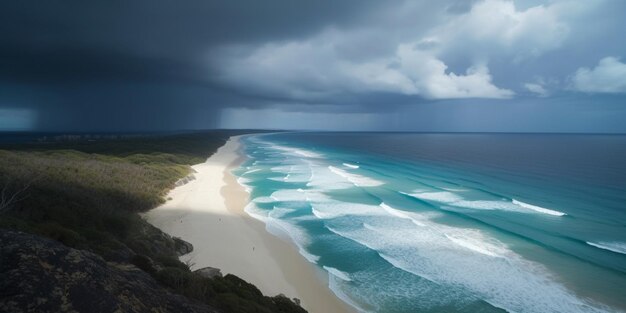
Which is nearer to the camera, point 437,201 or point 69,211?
point 69,211

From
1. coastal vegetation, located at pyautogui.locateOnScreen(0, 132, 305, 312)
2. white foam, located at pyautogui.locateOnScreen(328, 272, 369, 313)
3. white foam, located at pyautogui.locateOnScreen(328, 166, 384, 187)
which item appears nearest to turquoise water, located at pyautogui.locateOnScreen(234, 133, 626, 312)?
white foam, located at pyautogui.locateOnScreen(328, 272, 369, 313)

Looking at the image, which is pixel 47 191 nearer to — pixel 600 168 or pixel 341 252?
pixel 341 252

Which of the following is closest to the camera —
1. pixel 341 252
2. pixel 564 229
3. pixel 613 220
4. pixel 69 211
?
pixel 69 211

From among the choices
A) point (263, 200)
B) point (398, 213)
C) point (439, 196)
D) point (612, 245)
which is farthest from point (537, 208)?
point (263, 200)

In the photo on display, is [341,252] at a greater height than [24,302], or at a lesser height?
lesser

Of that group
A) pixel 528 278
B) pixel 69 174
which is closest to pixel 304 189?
pixel 69 174

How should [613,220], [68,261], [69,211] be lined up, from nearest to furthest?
1. [68,261]
2. [69,211]
3. [613,220]

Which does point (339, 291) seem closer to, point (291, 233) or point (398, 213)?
point (291, 233)
